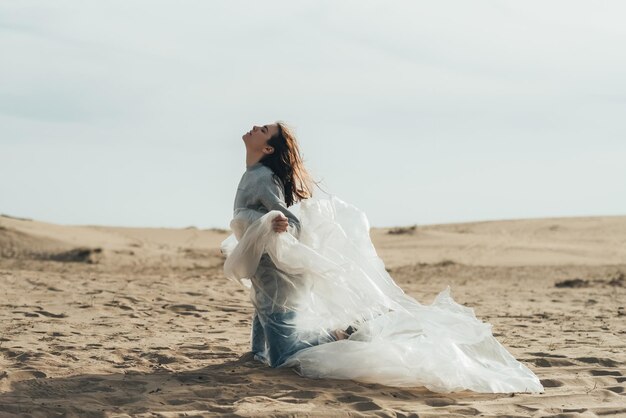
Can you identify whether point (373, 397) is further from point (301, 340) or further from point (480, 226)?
point (480, 226)

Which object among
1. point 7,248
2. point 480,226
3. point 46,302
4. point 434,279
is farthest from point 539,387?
point 480,226

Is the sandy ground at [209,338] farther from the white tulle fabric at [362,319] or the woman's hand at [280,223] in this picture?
the woman's hand at [280,223]

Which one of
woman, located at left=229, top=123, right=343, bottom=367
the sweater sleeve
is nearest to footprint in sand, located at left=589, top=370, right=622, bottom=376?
woman, located at left=229, top=123, right=343, bottom=367

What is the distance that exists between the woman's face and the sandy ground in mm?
1527

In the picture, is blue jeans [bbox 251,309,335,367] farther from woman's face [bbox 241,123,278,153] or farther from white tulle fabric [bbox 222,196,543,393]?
woman's face [bbox 241,123,278,153]

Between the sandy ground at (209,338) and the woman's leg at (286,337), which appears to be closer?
the sandy ground at (209,338)

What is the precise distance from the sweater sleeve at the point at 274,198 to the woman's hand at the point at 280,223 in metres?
0.10

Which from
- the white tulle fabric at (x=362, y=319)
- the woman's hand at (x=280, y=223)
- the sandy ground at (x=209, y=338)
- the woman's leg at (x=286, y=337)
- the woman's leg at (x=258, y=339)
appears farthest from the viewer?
the woman's leg at (x=258, y=339)

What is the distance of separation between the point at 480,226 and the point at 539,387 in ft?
71.4

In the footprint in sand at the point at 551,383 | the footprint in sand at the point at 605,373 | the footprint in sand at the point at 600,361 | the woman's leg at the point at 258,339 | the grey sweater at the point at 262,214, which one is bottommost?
the footprint in sand at the point at 551,383

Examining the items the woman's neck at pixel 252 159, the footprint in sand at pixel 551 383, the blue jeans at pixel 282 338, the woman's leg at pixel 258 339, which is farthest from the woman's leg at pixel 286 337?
the footprint in sand at pixel 551 383

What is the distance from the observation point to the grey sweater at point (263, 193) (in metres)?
6.57

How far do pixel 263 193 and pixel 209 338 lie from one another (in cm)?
236

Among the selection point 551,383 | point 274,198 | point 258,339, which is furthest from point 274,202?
point 551,383
